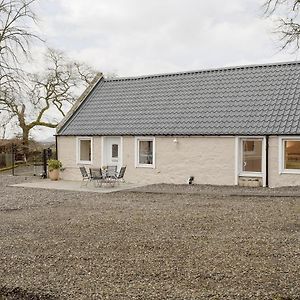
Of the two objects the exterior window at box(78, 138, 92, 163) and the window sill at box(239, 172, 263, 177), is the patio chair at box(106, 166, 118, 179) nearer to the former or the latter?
the exterior window at box(78, 138, 92, 163)

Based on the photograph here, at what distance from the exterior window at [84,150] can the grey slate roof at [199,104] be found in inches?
27.2

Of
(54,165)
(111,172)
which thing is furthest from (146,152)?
(54,165)

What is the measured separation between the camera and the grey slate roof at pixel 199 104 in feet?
68.9

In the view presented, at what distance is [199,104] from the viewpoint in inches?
923

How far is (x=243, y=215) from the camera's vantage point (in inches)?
501

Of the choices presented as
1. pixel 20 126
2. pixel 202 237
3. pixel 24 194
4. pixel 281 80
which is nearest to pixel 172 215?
pixel 202 237

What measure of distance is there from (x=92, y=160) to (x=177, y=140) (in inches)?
203

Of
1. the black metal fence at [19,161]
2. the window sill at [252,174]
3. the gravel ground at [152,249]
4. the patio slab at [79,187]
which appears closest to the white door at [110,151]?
the patio slab at [79,187]

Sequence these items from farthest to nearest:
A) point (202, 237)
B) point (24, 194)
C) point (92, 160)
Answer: point (92, 160), point (24, 194), point (202, 237)

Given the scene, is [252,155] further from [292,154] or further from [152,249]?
[152,249]

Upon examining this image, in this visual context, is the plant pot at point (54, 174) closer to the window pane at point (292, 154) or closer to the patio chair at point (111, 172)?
the patio chair at point (111, 172)

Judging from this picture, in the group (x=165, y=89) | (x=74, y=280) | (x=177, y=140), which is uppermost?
(x=165, y=89)

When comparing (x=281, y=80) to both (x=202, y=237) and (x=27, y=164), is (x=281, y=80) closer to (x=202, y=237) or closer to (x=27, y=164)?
(x=202, y=237)

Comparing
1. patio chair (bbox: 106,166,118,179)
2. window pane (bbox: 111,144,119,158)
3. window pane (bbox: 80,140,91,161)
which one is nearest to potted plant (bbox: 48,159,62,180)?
window pane (bbox: 80,140,91,161)
